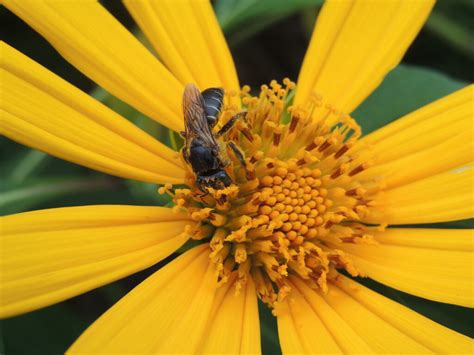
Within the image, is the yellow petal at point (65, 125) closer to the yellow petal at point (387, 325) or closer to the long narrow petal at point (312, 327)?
the long narrow petal at point (312, 327)

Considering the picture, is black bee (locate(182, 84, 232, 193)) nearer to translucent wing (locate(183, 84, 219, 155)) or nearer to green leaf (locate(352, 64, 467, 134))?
translucent wing (locate(183, 84, 219, 155))

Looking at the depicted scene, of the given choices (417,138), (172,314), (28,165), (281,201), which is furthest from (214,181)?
(28,165)

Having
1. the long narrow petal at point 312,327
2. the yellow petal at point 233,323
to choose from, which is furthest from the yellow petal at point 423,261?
the yellow petal at point 233,323

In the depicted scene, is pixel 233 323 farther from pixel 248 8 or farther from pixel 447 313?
pixel 248 8

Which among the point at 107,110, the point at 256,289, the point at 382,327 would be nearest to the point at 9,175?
the point at 107,110

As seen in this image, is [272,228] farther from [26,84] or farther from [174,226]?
[26,84]

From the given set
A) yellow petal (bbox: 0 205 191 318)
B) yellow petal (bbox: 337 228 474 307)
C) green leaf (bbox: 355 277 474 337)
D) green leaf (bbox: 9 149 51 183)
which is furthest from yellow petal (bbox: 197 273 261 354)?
green leaf (bbox: 9 149 51 183)
